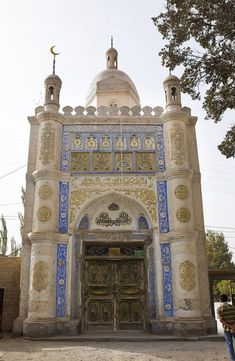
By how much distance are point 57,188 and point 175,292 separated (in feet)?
17.2

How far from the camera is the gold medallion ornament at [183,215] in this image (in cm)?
1209

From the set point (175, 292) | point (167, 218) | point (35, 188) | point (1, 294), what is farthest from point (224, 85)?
point (1, 294)

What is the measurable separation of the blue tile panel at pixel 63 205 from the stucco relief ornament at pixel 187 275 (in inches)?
160

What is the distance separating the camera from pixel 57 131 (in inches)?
524

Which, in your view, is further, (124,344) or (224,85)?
(124,344)

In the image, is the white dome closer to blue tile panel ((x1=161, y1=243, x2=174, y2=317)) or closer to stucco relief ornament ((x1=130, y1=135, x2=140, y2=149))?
stucco relief ornament ((x1=130, y1=135, x2=140, y2=149))

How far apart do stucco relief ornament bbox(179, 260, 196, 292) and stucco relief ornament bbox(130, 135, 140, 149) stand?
15.0 ft

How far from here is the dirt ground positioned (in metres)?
8.15

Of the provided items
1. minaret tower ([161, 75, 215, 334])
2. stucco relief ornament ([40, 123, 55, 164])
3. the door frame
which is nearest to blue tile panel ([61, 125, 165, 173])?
minaret tower ([161, 75, 215, 334])

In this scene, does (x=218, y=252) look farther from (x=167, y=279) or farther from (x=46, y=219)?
(x=46, y=219)

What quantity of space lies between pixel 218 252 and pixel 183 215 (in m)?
27.7

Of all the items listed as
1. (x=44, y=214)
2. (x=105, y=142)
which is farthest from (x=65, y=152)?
(x=44, y=214)

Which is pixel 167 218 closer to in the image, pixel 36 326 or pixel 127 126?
pixel 127 126

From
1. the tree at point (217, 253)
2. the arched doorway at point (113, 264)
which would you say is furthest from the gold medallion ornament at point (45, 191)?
the tree at point (217, 253)
